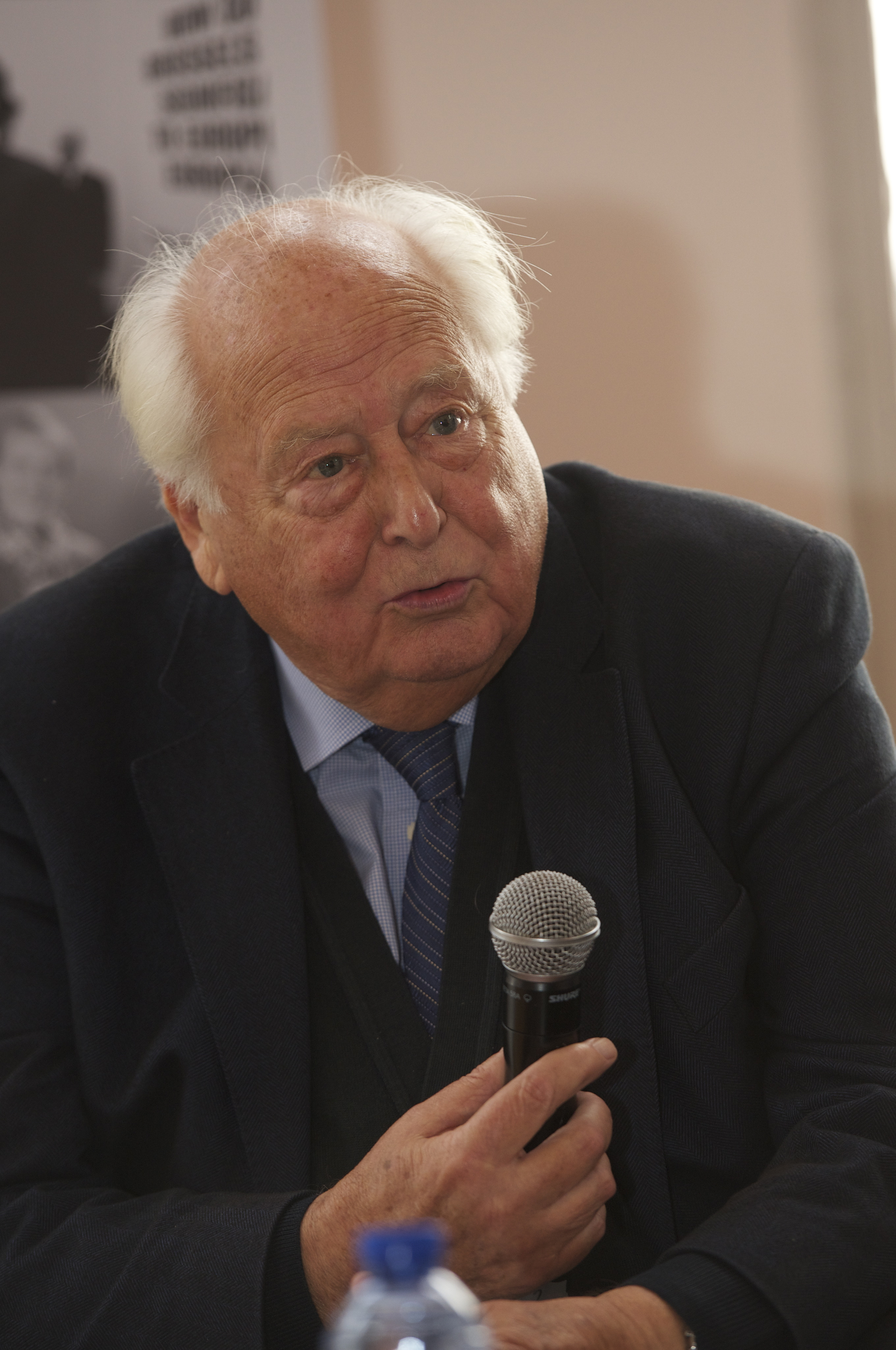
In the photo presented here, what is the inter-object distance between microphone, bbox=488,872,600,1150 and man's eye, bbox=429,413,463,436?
62cm

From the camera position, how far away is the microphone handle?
43.3 inches

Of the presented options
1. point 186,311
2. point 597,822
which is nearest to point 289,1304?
point 597,822

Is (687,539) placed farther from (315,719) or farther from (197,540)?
(197,540)

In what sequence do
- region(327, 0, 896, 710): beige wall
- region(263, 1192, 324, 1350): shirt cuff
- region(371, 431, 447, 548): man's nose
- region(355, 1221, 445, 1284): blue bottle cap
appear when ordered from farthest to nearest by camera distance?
region(327, 0, 896, 710): beige wall → region(371, 431, 447, 548): man's nose → region(263, 1192, 324, 1350): shirt cuff → region(355, 1221, 445, 1284): blue bottle cap

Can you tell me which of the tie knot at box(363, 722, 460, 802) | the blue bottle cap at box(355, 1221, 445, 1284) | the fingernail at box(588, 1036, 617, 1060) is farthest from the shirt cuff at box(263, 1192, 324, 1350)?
the blue bottle cap at box(355, 1221, 445, 1284)

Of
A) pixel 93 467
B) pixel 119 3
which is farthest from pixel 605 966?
pixel 119 3

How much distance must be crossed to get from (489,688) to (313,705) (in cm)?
25

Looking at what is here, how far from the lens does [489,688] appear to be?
1734 millimetres

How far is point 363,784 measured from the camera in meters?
1.75

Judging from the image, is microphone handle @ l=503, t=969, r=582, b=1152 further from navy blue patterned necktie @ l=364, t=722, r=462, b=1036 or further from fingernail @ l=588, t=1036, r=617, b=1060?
navy blue patterned necktie @ l=364, t=722, r=462, b=1036

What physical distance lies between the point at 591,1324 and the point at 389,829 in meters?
0.71

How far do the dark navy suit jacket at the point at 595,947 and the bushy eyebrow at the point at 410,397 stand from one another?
323mm

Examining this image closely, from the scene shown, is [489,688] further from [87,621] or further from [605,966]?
[87,621]

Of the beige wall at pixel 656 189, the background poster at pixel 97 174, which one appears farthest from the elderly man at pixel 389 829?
the beige wall at pixel 656 189
